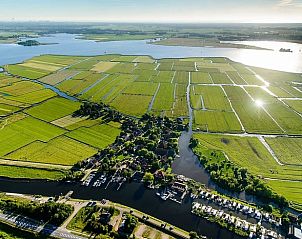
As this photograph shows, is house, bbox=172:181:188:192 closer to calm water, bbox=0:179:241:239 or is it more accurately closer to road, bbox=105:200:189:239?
calm water, bbox=0:179:241:239

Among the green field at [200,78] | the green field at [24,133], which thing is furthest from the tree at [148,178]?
the green field at [200,78]

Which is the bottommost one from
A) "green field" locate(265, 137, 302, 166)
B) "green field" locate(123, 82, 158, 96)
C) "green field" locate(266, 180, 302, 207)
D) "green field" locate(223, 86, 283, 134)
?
"green field" locate(266, 180, 302, 207)

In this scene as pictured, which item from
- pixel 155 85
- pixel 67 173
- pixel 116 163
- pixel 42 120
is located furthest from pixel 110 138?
pixel 155 85

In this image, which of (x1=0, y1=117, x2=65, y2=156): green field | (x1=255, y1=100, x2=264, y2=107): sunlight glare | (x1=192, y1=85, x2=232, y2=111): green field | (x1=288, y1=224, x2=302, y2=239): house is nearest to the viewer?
(x1=288, y1=224, x2=302, y2=239): house

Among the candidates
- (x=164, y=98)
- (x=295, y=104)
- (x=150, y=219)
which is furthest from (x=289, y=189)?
(x=164, y=98)

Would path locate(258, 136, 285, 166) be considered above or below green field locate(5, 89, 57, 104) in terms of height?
below

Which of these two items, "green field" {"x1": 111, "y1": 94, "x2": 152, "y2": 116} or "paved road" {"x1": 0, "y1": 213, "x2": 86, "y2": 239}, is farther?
"green field" {"x1": 111, "y1": 94, "x2": 152, "y2": 116}

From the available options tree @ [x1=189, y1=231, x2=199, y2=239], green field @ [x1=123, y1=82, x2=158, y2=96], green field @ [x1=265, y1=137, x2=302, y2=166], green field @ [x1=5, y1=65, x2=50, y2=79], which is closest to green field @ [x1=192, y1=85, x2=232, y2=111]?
green field @ [x1=123, y1=82, x2=158, y2=96]

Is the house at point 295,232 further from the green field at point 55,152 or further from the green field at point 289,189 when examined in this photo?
the green field at point 55,152
